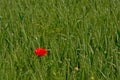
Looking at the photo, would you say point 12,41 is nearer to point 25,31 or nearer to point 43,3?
point 25,31

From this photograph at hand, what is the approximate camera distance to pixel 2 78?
56.5 inches

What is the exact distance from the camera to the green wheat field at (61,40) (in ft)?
4.91

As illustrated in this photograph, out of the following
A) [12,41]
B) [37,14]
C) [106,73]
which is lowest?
[106,73]

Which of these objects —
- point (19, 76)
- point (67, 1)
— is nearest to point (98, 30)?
point (19, 76)

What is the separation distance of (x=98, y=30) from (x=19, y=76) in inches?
24.0

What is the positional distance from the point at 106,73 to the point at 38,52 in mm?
299

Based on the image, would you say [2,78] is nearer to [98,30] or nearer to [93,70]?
[93,70]

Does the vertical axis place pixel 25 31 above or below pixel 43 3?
below

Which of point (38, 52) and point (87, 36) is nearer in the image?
point (38, 52)

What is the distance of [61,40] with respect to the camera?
71.2 inches

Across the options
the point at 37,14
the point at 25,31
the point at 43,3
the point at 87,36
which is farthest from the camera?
the point at 43,3

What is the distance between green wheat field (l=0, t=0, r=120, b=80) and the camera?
1497mm

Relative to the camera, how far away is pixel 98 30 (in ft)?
6.33

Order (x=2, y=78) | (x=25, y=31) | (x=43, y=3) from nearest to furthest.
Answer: (x=2, y=78) < (x=25, y=31) < (x=43, y=3)
